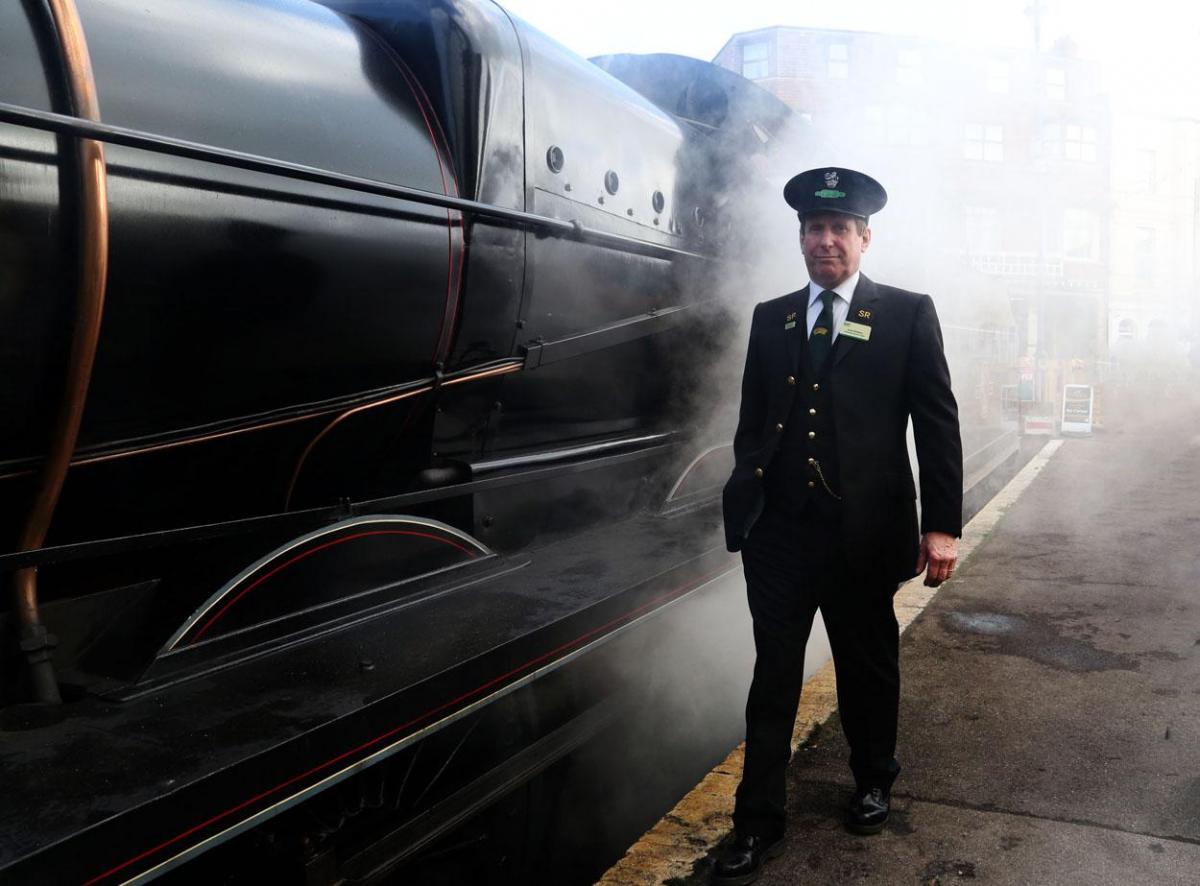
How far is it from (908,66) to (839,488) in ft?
14.4

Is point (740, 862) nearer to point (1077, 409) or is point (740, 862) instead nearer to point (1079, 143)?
point (1079, 143)

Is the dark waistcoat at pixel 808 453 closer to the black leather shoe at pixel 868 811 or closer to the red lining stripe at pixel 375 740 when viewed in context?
the red lining stripe at pixel 375 740

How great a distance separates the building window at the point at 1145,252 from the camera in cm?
1215

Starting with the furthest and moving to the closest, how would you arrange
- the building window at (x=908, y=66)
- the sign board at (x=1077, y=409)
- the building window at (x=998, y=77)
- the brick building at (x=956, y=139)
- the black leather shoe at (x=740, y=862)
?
1. the sign board at (x=1077, y=409)
2. the building window at (x=998, y=77)
3. the building window at (x=908, y=66)
4. the brick building at (x=956, y=139)
5. the black leather shoe at (x=740, y=862)

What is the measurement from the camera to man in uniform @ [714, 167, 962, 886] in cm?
222

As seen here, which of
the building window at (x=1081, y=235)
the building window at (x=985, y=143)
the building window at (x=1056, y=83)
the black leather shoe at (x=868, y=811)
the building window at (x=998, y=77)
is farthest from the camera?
the building window at (x=1081, y=235)

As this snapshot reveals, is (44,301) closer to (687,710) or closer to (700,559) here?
(700,559)

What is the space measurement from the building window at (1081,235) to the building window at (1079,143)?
1412 millimetres

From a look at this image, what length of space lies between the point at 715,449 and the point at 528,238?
1.60m

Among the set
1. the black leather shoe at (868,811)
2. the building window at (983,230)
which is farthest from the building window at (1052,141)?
the black leather shoe at (868,811)

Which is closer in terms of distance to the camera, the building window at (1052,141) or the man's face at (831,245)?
the man's face at (831,245)

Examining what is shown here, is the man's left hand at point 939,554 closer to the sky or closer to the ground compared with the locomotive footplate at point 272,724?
closer to the sky

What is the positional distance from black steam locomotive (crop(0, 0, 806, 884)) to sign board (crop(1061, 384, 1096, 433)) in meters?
13.7

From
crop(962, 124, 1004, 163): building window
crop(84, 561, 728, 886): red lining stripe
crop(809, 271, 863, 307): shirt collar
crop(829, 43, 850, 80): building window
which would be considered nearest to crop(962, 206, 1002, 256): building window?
crop(962, 124, 1004, 163): building window
